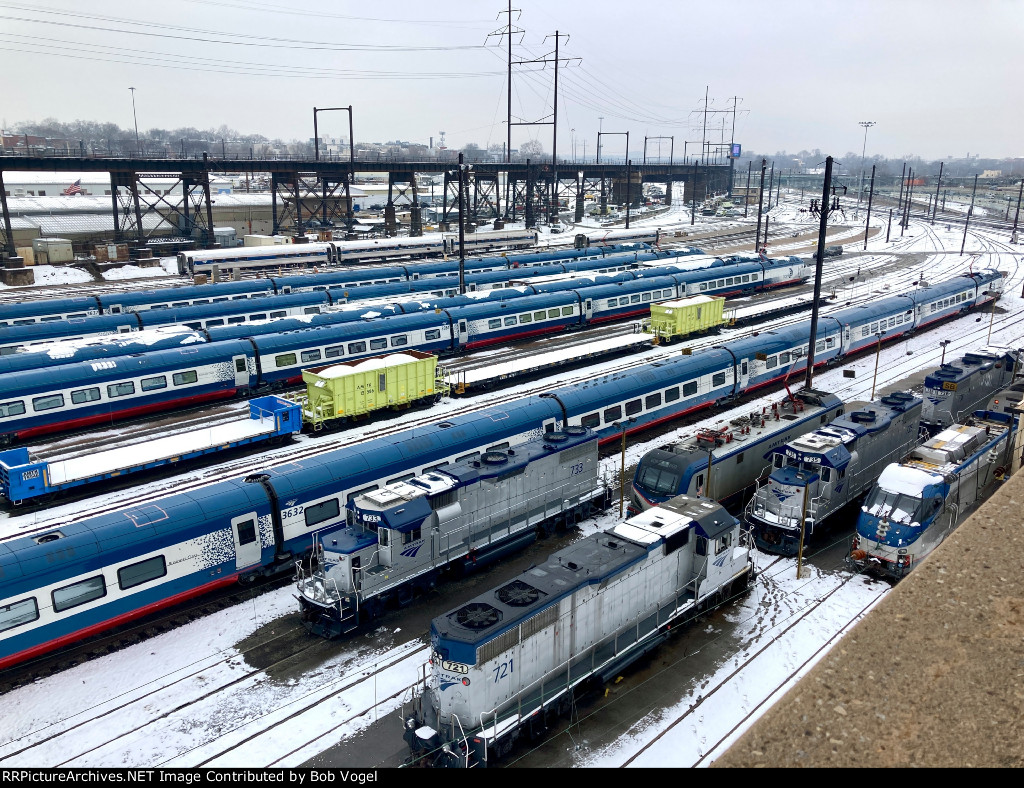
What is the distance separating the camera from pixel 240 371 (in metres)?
41.6

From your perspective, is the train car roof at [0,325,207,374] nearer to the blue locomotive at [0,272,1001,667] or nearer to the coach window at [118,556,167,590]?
the blue locomotive at [0,272,1001,667]

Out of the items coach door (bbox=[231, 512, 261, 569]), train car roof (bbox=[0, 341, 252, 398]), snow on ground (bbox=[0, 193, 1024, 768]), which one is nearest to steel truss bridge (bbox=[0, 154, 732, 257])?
train car roof (bbox=[0, 341, 252, 398])

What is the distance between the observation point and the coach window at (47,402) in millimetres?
35281

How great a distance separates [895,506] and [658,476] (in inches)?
305

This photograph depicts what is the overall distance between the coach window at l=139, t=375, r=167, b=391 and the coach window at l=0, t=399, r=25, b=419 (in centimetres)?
540

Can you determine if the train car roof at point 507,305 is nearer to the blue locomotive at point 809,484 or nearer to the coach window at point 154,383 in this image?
the coach window at point 154,383

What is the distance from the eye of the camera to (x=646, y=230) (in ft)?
394

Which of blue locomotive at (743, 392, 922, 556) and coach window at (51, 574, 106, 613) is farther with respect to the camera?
blue locomotive at (743, 392, 922, 556)

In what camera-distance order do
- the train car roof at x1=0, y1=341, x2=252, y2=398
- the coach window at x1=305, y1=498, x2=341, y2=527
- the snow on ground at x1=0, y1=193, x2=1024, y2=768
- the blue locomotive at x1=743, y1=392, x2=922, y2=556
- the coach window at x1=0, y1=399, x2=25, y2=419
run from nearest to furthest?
the snow on ground at x1=0, y1=193, x2=1024, y2=768, the coach window at x1=305, y1=498, x2=341, y2=527, the blue locomotive at x1=743, y1=392, x2=922, y2=556, the coach window at x1=0, y1=399, x2=25, y2=419, the train car roof at x1=0, y1=341, x2=252, y2=398

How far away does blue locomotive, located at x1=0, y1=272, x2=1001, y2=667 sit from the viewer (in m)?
19.6

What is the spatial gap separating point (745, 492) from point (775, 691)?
38.8 ft

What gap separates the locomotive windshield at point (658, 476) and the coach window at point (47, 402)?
2826cm

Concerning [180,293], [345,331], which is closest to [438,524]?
[345,331]

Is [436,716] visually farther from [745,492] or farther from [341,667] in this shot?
[745,492]
